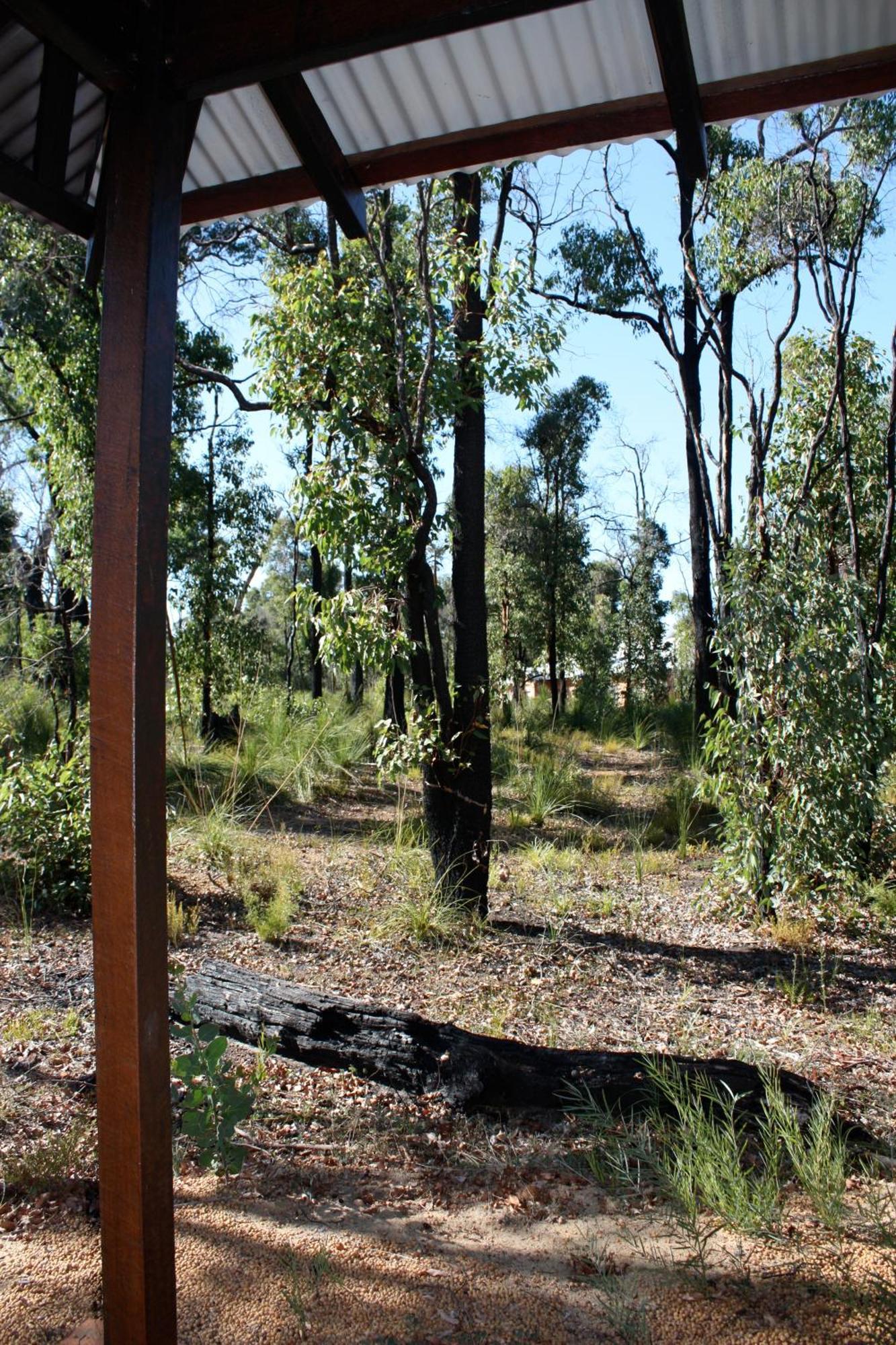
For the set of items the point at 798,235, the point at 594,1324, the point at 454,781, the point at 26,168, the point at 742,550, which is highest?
the point at 798,235

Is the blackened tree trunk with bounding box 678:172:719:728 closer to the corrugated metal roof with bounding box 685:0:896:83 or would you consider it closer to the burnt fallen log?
the burnt fallen log

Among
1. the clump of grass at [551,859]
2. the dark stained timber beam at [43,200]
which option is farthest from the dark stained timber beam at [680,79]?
the clump of grass at [551,859]

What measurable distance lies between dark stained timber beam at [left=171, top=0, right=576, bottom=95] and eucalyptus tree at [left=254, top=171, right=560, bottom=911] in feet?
11.0

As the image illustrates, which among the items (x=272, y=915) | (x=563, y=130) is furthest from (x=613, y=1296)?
(x=272, y=915)

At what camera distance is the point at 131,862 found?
1.77 meters

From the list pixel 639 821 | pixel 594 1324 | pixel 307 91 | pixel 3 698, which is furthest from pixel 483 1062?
pixel 3 698

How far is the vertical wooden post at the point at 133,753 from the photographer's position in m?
1.76

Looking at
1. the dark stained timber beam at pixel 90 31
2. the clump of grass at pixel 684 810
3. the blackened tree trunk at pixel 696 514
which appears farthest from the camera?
the blackened tree trunk at pixel 696 514

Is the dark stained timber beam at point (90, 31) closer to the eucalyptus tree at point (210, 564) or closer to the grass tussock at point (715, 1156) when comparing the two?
the grass tussock at point (715, 1156)

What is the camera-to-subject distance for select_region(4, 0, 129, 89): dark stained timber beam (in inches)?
67.6

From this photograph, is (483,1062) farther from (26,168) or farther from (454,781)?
(26,168)

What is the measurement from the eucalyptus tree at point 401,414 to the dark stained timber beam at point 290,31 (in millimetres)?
3341

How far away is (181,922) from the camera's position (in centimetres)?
544

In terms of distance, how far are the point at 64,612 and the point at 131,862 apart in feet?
23.0
